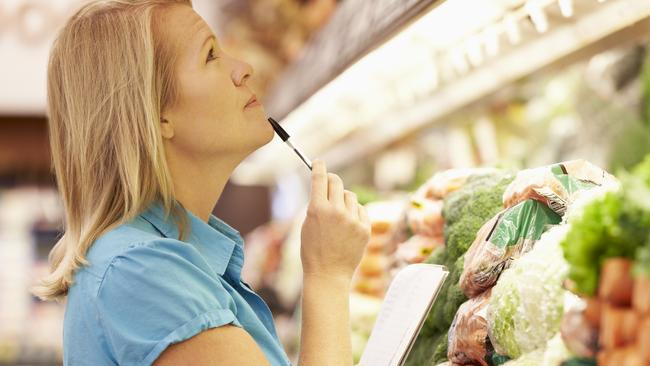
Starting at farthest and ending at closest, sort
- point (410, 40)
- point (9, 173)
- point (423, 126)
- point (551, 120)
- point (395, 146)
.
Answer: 1. point (9, 173)
2. point (395, 146)
3. point (423, 126)
4. point (551, 120)
5. point (410, 40)

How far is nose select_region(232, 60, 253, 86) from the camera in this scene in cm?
172

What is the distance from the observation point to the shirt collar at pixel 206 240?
1604mm

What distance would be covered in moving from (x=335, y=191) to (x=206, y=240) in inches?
10.4

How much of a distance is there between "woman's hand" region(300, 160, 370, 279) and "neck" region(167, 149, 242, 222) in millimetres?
184

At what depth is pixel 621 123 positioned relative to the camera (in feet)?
9.87

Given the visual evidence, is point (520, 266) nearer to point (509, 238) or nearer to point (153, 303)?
point (509, 238)

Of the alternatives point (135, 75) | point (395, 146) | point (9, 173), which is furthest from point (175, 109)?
point (9, 173)

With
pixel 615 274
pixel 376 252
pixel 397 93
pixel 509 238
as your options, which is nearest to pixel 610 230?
pixel 615 274

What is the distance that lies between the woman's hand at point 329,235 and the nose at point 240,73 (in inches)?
9.1

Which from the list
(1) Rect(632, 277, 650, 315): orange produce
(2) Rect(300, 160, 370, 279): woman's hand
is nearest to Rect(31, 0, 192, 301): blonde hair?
(2) Rect(300, 160, 370, 279): woman's hand

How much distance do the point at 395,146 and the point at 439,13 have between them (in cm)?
253

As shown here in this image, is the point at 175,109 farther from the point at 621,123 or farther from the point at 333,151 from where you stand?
the point at 333,151

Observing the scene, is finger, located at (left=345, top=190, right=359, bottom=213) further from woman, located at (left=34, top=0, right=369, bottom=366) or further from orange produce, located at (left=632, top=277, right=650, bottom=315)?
orange produce, located at (left=632, top=277, right=650, bottom=315)

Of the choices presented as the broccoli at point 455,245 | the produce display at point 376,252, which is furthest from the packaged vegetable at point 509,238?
the produce display at point 376,252
